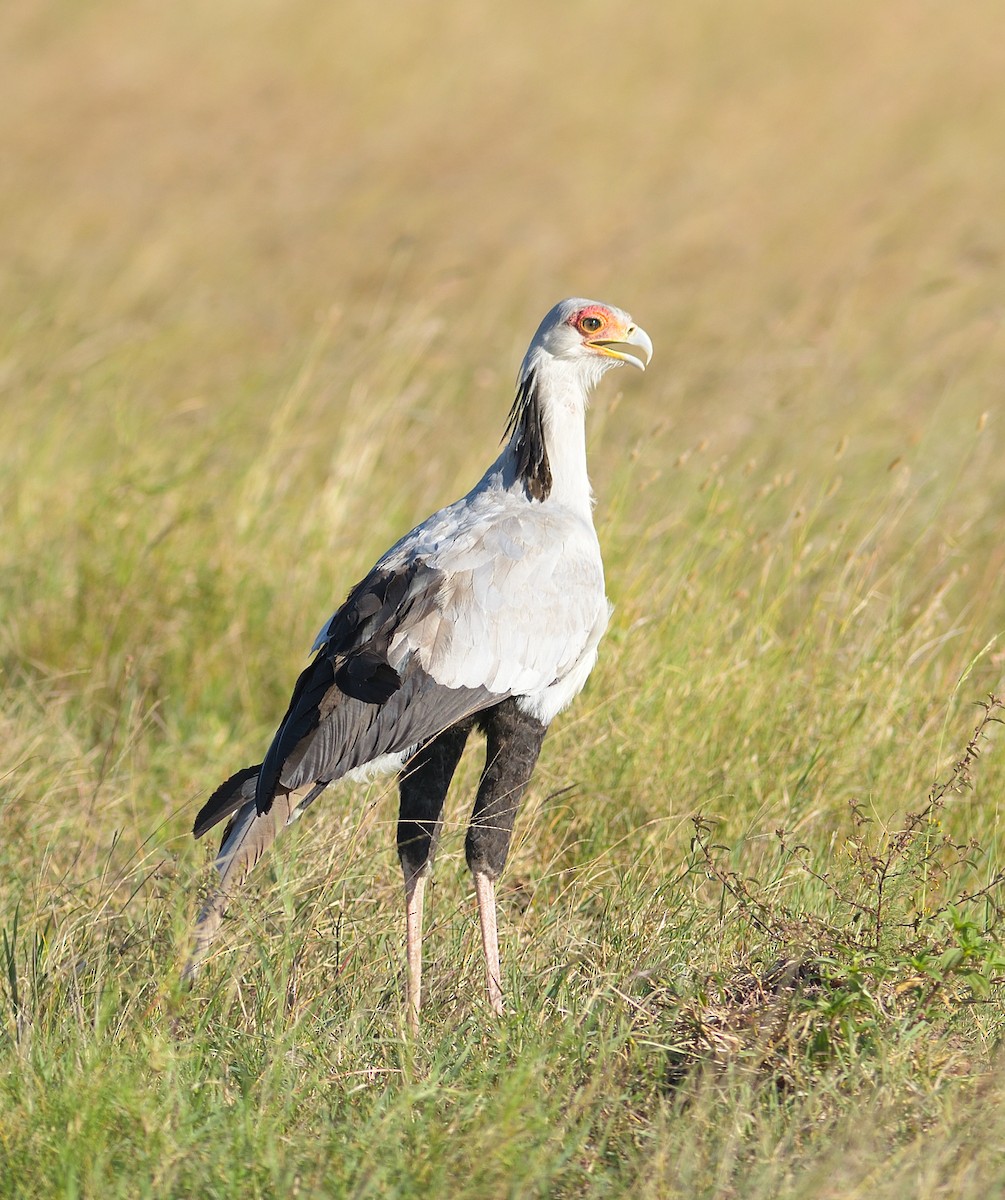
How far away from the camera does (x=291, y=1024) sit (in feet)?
10.4

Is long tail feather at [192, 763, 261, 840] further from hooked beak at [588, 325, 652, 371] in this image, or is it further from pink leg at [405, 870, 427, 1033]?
hooked beak at [588, 325, 652, 371]

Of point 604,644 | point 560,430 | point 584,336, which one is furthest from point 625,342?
point 604,644

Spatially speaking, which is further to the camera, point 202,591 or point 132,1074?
point 202,591

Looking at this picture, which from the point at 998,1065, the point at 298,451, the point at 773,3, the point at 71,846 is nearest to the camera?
the point at 998,1065

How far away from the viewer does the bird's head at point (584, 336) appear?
160 inches

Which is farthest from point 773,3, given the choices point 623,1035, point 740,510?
point 623,1035

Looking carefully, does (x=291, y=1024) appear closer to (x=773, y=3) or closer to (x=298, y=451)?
(x=298, y=451)

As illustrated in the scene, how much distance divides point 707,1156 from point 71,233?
819 cm

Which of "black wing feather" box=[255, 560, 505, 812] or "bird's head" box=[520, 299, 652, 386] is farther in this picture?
"bird's head" box=[520, 299, 652, 386]

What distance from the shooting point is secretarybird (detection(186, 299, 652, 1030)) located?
3.50 meters

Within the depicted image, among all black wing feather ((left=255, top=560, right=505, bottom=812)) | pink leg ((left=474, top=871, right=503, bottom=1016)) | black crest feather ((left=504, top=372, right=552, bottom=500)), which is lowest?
pink leg ((left=474, top=871, right=503, bottom=1016))

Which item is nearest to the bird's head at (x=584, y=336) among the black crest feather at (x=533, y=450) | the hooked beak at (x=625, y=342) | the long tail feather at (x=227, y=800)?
the hooked beak at (x=625, y=342)

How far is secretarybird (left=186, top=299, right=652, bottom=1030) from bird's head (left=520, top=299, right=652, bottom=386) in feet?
0.06

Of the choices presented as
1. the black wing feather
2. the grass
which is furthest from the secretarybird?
the grass
